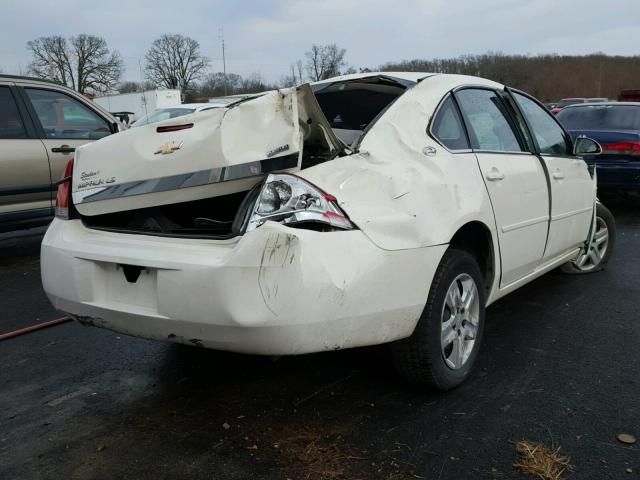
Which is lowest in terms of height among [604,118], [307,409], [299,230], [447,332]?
[307,409]

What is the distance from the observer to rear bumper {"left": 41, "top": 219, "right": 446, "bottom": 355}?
2207 mm

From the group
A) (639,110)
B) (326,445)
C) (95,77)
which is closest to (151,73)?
(95,77)

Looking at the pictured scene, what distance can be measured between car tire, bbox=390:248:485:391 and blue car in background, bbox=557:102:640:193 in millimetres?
5834

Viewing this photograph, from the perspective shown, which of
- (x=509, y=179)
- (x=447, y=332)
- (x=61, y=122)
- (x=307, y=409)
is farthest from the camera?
(x=61, y=122)

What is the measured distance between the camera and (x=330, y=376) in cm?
313

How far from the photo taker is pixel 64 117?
254 inches

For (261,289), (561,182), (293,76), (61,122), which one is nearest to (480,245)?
(561,182)

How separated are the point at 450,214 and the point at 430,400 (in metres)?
0.91

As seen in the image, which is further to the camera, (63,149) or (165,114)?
(165,114)

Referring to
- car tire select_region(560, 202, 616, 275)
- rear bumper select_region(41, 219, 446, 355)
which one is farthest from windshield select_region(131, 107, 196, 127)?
rear bumper select_region(41, 219, 446, 355)

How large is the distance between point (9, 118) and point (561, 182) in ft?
17.3

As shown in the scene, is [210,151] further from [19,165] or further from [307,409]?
[19,165]

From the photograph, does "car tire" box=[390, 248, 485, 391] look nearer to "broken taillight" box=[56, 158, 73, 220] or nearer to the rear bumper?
the rear bumper

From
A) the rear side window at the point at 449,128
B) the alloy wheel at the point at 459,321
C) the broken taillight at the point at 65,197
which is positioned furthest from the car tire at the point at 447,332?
the broken taillight at the point at 65,197
